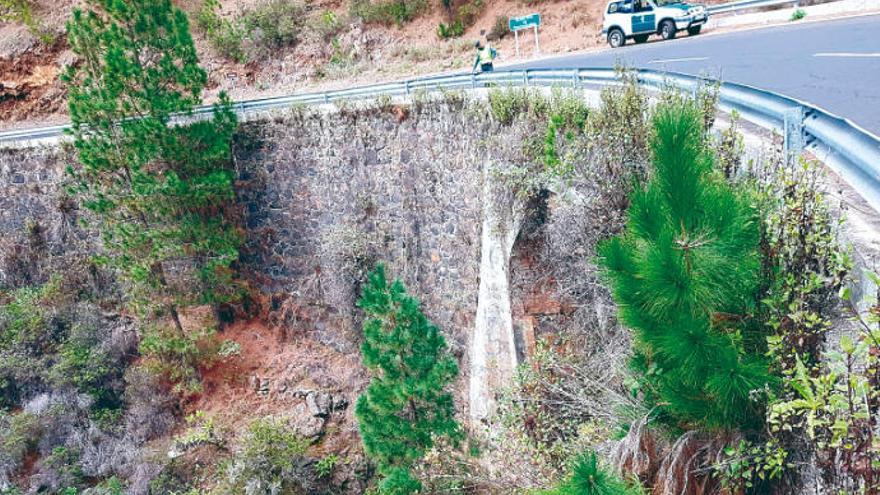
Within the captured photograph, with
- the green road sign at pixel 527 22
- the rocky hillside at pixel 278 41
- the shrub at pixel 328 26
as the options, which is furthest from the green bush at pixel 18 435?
the shrub at pixel 328 26

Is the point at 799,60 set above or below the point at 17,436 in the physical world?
above

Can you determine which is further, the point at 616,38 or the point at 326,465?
the point at 616,38

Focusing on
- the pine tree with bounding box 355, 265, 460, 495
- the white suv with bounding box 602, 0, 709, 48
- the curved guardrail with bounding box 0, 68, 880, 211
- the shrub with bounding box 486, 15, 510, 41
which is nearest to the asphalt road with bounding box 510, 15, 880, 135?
the curved guardrail with bounding box 0, 68, 880, 211

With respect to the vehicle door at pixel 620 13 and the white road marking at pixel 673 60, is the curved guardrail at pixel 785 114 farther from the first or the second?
the vehicle door at pixel 620 13

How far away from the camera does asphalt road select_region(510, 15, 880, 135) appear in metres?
6.72

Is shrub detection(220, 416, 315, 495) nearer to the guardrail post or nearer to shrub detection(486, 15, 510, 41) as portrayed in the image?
the guardrail post

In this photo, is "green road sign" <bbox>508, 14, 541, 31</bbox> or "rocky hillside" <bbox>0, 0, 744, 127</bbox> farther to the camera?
"rocky hillside" <bbox>0, 0, 744, 127</bbox>

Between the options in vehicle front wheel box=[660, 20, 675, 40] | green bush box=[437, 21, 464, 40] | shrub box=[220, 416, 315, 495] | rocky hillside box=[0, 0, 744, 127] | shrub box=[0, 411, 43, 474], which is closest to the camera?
shrub box=[220, 416, 315, 495]

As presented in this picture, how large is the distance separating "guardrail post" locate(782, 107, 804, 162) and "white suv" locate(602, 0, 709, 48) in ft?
43.6

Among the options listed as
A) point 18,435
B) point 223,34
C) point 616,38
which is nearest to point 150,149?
point 18,435

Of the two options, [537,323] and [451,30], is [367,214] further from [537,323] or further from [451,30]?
[451,30]

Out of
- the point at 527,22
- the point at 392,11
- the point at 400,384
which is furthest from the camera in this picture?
the point at 392,11

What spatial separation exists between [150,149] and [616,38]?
12540mm

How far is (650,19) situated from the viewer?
16.7 m
